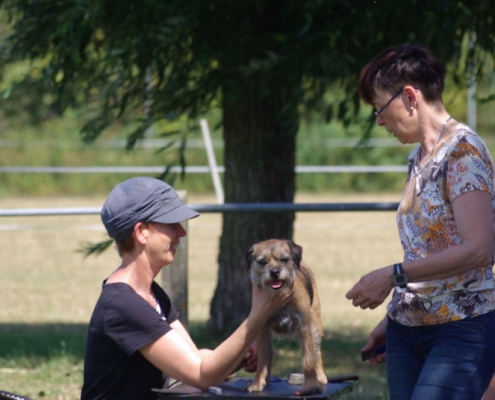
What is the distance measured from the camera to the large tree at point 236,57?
6.83 m

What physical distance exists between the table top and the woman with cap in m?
0.05

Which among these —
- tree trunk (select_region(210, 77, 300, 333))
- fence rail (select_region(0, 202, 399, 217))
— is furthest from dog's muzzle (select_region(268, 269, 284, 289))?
tree trunk (select_region(210, 77, 300, 333))

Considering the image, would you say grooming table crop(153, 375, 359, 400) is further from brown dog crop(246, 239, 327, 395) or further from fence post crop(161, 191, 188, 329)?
fence post crop(161, 191, 188, 329)

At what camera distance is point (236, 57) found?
23.7ft

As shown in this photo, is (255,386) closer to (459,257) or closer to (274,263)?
(274,263)

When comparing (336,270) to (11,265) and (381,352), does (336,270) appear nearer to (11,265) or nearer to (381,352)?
(11,265)

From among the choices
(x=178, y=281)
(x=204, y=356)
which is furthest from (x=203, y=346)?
(x=204, y=356)

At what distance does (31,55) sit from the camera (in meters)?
7.94

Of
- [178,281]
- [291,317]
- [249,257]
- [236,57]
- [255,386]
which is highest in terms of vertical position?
[236,57]

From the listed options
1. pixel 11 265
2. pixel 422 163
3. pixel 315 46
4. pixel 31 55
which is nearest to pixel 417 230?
pixel 422 163

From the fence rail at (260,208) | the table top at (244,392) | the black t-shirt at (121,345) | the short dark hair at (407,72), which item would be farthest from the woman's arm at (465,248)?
the fence rail at (260,208)

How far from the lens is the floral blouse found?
3113 mm

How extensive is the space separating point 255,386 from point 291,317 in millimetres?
319

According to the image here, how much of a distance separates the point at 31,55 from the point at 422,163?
526cm
